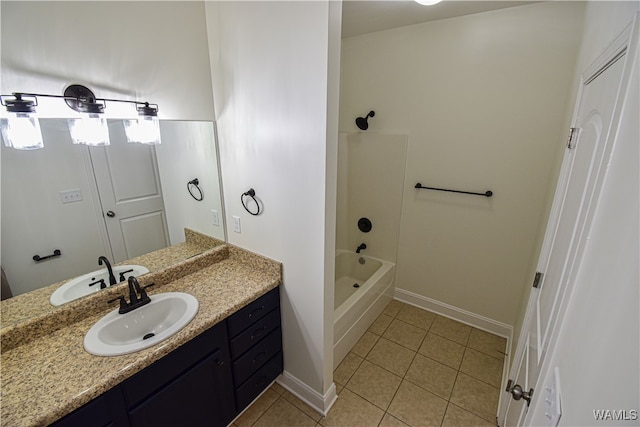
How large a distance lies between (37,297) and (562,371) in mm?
1973

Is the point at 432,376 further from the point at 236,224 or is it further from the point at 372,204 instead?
the point at 236,224

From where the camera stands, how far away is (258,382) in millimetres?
1753

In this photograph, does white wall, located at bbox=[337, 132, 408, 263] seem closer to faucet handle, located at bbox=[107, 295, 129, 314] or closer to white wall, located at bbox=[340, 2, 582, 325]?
white wall, located at bbox=[340, 2, 582, 325]

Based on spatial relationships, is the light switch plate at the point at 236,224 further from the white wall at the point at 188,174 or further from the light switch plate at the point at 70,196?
the light switch plate at the point at 70,196

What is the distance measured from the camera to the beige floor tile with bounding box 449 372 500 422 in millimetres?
1767

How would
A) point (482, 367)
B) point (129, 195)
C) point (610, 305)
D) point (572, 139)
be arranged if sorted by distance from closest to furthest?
point (610, 305) < point (572, 139) < point (129, 195) < point (482, 367)

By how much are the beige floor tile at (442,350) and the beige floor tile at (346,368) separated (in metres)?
0.55

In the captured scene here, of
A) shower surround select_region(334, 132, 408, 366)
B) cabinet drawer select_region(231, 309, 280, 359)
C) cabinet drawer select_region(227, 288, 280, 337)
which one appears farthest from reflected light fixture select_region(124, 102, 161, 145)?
shower surround select_region(334, 132, 408, 366)

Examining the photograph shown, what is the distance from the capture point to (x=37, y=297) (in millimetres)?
1252

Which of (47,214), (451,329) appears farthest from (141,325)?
(451,329)

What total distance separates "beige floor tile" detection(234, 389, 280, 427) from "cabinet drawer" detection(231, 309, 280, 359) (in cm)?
49

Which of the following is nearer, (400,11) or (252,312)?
(252,312)

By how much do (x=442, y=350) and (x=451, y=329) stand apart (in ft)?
1.02

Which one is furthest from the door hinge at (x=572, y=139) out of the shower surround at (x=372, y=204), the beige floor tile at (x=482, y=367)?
the beige floor tile at (x=482, y=367)
